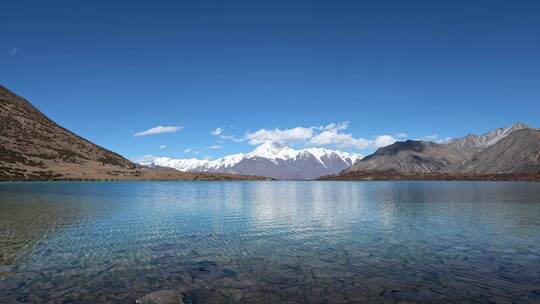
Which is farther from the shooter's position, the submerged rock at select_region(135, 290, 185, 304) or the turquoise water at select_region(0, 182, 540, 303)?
the turquoise water at select_region(0, 182, 540, 303)

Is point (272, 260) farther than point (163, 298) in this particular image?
Yes

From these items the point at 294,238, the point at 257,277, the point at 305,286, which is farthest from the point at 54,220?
the point at 305,286

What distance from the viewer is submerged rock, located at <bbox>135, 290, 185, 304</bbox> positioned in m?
20.9

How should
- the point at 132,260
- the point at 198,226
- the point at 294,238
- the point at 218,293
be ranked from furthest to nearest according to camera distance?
1. the point at 198,226
2. the point at 294,238
3. the point at 132,260
4. the point at 218,293

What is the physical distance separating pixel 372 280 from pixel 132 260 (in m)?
17.4

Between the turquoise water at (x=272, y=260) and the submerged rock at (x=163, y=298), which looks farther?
the turquoise water at (x=272, y=260)

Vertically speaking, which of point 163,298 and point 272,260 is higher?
point 272,260

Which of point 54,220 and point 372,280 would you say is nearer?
point 372,280

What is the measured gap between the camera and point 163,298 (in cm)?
2133

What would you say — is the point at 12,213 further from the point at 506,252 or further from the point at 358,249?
the point at 506,252

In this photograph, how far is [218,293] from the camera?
22.6m

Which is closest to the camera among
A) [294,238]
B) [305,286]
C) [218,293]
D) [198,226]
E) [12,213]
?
[218,293]

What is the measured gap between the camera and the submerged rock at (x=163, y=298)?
20.9m

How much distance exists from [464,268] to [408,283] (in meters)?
6.32
